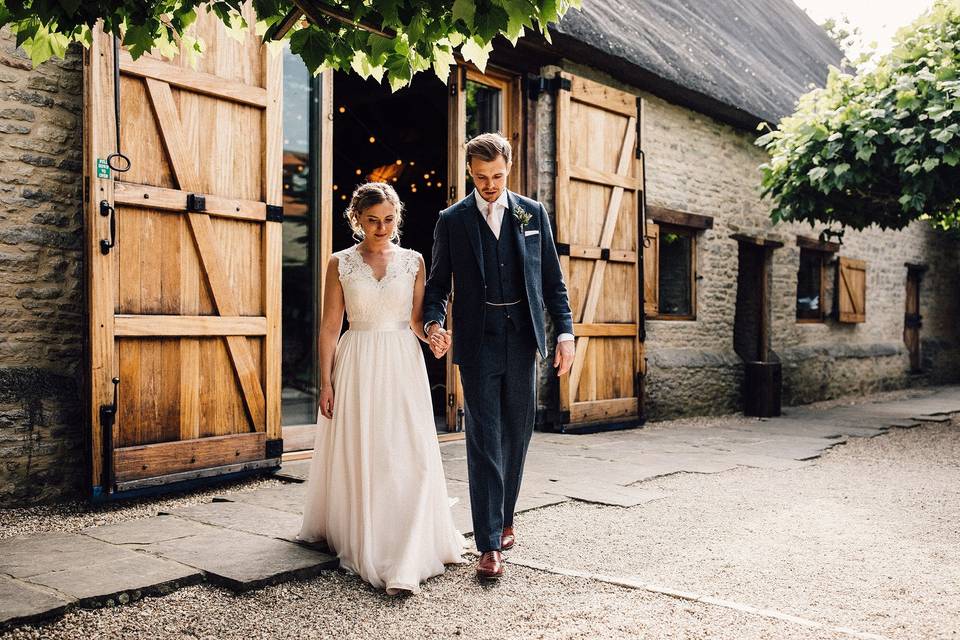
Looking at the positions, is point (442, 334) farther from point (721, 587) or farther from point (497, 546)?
point (721, 587)

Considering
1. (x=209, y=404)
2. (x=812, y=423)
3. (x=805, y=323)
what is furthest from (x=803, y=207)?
(x=209, y=404)

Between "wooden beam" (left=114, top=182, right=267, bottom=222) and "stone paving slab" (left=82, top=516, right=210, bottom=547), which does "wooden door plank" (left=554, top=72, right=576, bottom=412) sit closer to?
"wooden beam" (left=114, top=182, right=267, bottom=222)

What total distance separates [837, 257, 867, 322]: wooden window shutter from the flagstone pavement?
18.5ft

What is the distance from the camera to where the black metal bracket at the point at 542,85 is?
316 inches

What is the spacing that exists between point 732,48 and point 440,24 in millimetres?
10528

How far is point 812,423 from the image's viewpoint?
962 cm

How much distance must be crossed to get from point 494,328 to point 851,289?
11.9 metres

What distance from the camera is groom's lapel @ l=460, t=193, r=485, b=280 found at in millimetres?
3586

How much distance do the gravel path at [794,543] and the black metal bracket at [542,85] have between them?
3.91 meters

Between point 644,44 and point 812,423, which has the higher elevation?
point 644,44

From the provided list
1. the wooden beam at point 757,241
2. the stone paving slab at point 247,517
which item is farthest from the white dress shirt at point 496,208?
the wooden beam at point 757,241

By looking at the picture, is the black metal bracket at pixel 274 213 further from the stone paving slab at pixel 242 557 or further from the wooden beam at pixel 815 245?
the wooden beam at pixel 815 245

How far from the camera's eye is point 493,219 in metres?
3.64

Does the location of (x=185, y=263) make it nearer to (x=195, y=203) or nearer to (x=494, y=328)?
(x=195, y=203)
